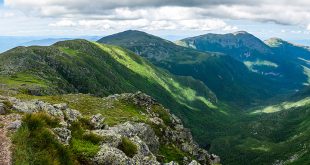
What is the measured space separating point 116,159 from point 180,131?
390 feet

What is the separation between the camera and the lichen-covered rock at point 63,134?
1631 inches

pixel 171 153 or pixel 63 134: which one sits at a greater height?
pixel 63 134

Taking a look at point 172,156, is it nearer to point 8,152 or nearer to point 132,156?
point 132,156

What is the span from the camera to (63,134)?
43.0 m

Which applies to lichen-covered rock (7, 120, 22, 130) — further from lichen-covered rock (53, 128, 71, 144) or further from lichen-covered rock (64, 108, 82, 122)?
lichen-covered rock (64, 108, 82, 122)

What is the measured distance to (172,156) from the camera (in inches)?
4390

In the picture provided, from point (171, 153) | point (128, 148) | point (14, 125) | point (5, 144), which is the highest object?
point (14, 125)

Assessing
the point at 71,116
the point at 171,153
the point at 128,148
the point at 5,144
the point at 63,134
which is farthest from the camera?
the point at 171,153

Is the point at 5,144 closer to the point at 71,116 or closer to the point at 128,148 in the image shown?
the point at 128,148

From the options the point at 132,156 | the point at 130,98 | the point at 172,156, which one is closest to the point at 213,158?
the point at 130,98

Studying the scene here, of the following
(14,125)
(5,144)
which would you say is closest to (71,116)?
(14,125)

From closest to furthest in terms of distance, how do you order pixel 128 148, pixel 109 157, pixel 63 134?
pixel 109 157 → pixel 63 134 → pixel 128 148

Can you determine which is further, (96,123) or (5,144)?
(96,123)

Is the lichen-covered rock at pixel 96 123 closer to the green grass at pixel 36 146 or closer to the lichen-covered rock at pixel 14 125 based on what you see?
the lichen-covered rock at pixel 14 125
